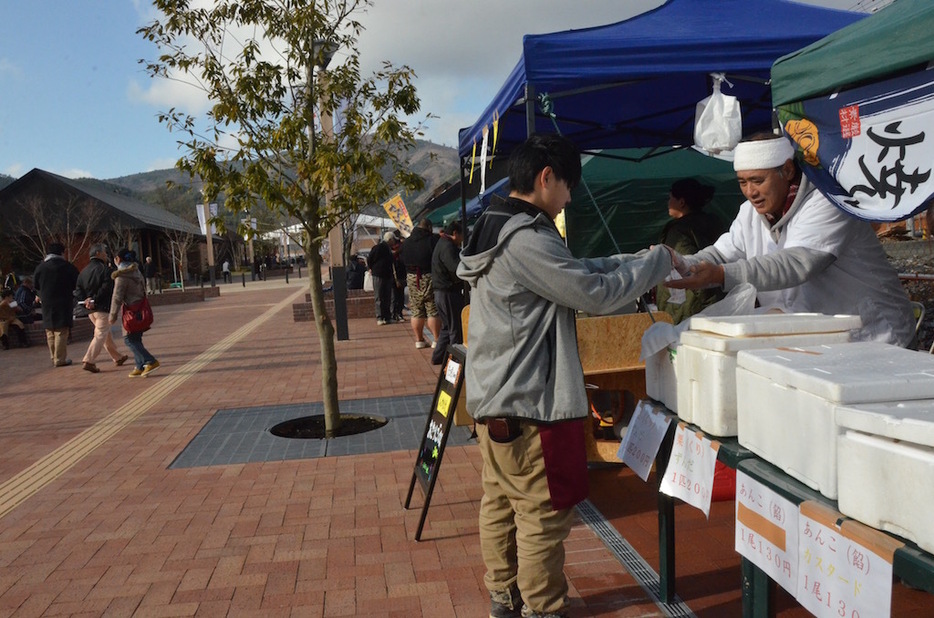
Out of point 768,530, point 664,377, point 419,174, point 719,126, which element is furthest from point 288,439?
point 768,530

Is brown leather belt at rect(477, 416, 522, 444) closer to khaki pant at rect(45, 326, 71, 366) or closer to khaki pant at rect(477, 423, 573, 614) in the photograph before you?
khaki pant at rect(477, 423, 573, 614)

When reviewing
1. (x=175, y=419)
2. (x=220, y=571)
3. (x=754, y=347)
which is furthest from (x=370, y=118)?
(x=754, y=347)

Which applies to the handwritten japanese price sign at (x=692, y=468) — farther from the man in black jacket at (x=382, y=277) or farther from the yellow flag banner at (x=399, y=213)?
the yellow flag banner at (x=399, y=213)

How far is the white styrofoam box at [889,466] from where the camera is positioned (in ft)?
4.89

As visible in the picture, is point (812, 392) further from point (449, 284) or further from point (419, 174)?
point (449, 284)

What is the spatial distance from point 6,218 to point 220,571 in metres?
44.2

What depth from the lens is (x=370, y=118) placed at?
6.71m

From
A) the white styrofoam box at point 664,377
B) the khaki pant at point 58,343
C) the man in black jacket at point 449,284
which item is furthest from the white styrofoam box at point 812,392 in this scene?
the khaki pant at point 58,343

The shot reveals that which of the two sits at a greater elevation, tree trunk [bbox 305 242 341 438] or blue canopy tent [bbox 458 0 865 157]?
blue canopy tent [bbox 458 0 865 157]

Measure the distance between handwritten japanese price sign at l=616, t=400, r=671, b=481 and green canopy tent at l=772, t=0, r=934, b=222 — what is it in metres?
1.01

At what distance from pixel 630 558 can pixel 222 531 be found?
2.34 metres

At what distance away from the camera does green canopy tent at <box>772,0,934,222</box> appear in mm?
2307

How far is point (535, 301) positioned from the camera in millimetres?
2896

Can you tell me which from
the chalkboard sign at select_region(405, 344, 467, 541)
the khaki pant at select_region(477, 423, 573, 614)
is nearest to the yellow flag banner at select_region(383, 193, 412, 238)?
the chalkboard sign at select_region(405, 344, 467, 541)
